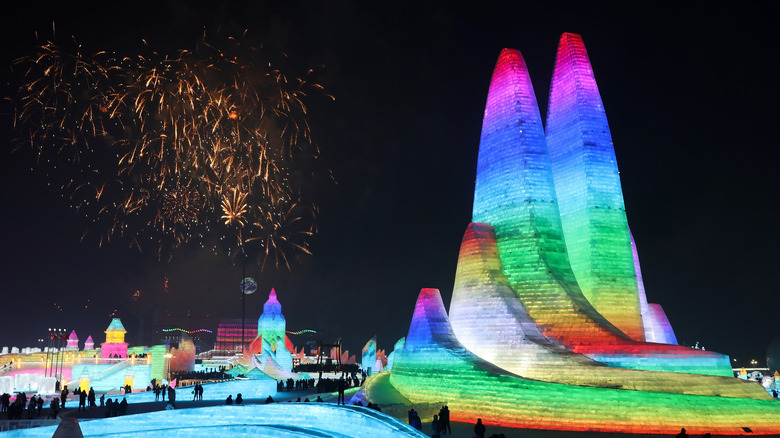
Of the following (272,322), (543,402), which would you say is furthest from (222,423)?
(272,322)

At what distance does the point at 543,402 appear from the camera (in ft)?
62.2

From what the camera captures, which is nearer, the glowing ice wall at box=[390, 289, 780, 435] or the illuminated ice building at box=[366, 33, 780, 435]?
the glowing ice wall at box=[390, 289, 780, 435]

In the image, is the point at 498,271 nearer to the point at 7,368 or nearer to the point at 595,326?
the point at 595,326

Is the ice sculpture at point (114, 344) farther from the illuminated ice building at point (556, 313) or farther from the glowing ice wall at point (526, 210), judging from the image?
the glowing ice wall at point (526, 210)

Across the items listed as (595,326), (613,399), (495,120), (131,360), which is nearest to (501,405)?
(613,399)

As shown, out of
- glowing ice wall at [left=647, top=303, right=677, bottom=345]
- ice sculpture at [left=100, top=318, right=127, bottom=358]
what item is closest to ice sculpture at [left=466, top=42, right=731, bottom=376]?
glowing ice wall at [left=647, top=303, right=677, bottom=345]

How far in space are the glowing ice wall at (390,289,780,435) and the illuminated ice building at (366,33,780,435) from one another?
0.12 feet

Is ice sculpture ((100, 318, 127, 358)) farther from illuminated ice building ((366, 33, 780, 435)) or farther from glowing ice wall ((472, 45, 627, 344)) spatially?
glowing ice wall ((472, 45, 627, 344))

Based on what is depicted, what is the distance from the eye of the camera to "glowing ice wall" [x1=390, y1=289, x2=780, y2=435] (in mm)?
17453

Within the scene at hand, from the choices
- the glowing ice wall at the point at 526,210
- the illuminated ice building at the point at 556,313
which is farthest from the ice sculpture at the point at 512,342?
the glowing ice wall at the point at 526,210

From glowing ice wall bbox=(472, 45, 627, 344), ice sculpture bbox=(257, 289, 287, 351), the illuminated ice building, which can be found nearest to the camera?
the illuminated ice building

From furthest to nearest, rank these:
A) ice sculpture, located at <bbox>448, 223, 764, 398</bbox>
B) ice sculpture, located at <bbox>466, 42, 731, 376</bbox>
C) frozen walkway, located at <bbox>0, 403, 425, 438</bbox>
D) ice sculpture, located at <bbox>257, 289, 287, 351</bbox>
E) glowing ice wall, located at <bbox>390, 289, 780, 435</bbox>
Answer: ice sculpture, located at <bbox>257, 289, 287, 351</bbox> < ice sculpture, located at <bbox>466, 42, 731, 376</bbox> < ice sculpture, located at <bbox>448, 223, 764, 398</bbox> < glowing ice wall, located at <bbox>390, 289, 780, 435</bbox> < frozen walkway, located at <bbox>0, 403, 425, 438</bbox>

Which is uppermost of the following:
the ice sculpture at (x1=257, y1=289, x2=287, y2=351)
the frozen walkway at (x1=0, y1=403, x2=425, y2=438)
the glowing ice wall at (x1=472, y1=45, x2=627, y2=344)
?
the glowing ice wall at (x1=472, y1=45, x2=627, y2=344)

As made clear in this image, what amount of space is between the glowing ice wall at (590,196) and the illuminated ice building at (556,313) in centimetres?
6
